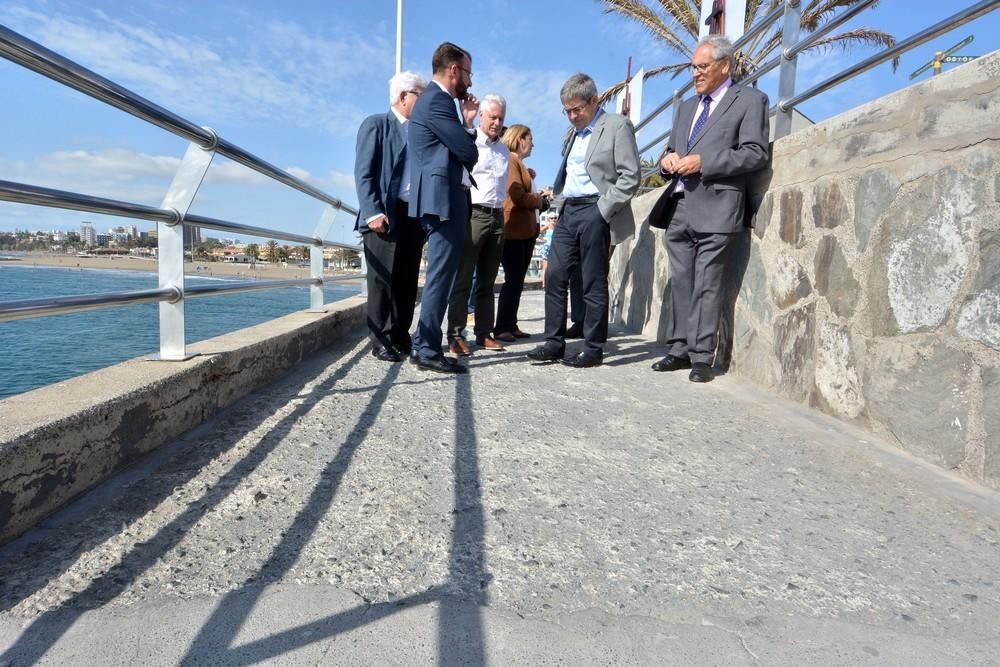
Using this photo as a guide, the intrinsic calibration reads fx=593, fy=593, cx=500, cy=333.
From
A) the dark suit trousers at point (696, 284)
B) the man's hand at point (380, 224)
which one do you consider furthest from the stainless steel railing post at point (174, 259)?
the dark suit trousers at point (696, 284)

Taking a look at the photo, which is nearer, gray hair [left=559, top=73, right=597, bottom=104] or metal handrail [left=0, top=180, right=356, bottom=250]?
metal handrail [left=0, top=180, right=356, bottom=250]

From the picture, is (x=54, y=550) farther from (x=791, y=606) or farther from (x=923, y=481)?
(x=923, y=481)

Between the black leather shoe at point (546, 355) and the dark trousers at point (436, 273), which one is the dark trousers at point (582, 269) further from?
the dark trousers at point (436, 273)

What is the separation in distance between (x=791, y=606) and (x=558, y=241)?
275 centimetres

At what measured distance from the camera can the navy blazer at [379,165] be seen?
3.32 meters

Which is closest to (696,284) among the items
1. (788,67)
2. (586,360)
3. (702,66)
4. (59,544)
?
(586,360)

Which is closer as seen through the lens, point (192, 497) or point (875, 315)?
point (192, 497)

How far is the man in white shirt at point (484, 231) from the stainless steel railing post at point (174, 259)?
1946mm

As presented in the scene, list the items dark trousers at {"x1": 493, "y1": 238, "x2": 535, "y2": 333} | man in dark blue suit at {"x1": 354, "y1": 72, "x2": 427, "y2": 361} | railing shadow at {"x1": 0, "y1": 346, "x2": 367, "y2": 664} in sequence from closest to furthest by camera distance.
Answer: railing shadow at {"x1": 0, "y1": 346, "x2": 367, "y2": 664}, man in dark blue suit at {"x1": 354, "y1": 72, "x2": 427, "y2": 361}, dark trousers at {"x1": 493, "y1": 238, "x2": 535, "y2": 333}

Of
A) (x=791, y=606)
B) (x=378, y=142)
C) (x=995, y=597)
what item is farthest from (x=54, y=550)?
(x=378, y=142)

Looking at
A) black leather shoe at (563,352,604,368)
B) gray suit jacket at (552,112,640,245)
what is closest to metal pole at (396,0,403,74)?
gray suit jacket at (552,112,640,245)

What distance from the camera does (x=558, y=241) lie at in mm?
3711

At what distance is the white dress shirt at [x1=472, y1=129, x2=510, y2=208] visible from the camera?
3.98 m

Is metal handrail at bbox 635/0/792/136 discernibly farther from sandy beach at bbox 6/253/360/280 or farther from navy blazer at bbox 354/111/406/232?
sandy beach at bbox 6/253/360/280
